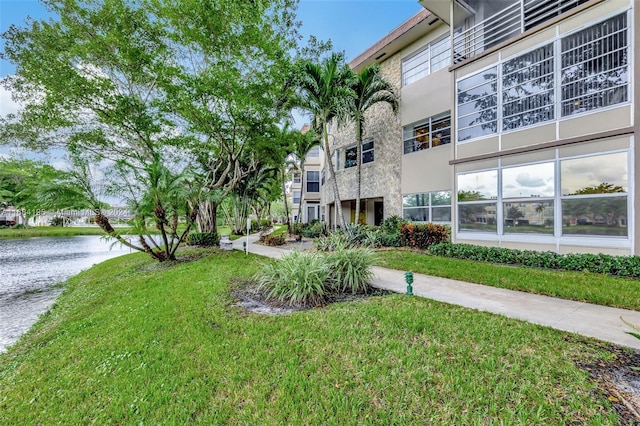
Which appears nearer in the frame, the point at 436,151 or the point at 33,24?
the point at 33,24

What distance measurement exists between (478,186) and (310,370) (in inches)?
357

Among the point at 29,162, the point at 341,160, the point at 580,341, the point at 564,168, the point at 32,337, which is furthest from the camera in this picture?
the point at 341,160

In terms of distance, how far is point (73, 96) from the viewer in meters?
10.7

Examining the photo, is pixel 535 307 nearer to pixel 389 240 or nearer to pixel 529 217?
pixel 529 217

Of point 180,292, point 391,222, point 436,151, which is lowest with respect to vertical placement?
point 180,292

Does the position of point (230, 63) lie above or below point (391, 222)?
above

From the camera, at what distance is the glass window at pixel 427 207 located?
1201 centimetres

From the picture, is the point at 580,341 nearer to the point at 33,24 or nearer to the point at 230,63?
the point at 230,63

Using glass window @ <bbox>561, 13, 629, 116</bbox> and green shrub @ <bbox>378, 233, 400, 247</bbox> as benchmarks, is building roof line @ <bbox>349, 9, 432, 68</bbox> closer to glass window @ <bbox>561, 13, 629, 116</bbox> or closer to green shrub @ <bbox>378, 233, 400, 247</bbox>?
glass window @ <bbox>561, 13, 629, 116</bbox>

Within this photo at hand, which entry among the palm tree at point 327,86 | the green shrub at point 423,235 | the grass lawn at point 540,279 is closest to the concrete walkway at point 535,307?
the grass lawn at point 540,279

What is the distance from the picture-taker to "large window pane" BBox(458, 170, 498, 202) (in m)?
9.36

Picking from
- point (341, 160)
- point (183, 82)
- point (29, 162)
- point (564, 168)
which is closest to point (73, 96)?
point (183, 82)

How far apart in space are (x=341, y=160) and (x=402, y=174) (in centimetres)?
545

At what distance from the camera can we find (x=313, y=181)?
28.7 metres
